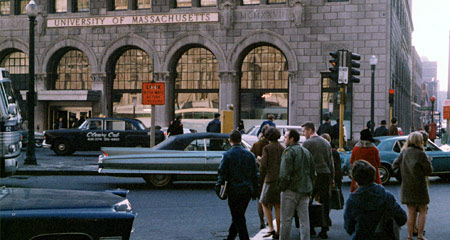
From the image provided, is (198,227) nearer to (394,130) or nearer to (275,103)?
(394,130)

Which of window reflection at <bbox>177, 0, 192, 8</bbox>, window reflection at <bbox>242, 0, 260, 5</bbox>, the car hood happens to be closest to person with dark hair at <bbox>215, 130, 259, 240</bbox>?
the car hood

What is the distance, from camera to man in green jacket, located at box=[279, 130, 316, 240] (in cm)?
779

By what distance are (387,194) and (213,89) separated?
27.3 m

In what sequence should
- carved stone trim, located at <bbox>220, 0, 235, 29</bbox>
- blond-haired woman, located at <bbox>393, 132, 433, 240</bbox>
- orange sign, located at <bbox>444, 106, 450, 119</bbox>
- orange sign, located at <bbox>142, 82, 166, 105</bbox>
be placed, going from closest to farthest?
1. blond-haired woman, located at <bbox>393, 132, 433, 240</bbox>
2. orange sign, located at <bbox>142, 82, 166, 105</bbox>
3. carved stone trim, located at <bbox>220, 0, 235, 29</bbox>
4. orange sign, located at <bbox>444, 106, 450, 119</bbox>

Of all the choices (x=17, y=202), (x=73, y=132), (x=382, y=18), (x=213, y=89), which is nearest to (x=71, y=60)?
(x=213, y=89)

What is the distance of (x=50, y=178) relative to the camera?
1692 cm

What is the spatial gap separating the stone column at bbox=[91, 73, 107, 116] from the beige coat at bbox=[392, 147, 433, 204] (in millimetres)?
26629

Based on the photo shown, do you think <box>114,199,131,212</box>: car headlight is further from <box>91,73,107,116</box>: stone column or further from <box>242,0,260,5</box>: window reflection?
<box>91,73,107,116</box>: stone column

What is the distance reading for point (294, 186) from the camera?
7793 millimetres

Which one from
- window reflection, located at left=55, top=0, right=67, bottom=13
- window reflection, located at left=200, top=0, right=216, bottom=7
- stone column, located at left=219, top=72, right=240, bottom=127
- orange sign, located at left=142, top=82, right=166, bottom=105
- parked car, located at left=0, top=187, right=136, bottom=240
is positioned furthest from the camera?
window reflection, located at left=55, top=0, right=67, bottom=13

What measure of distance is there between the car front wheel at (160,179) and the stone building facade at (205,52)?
15777 mm

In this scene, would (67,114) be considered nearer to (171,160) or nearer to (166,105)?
(166,105)

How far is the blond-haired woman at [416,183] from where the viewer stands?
338 inches

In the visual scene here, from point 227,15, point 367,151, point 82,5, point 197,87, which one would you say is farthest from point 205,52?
point 367,151
